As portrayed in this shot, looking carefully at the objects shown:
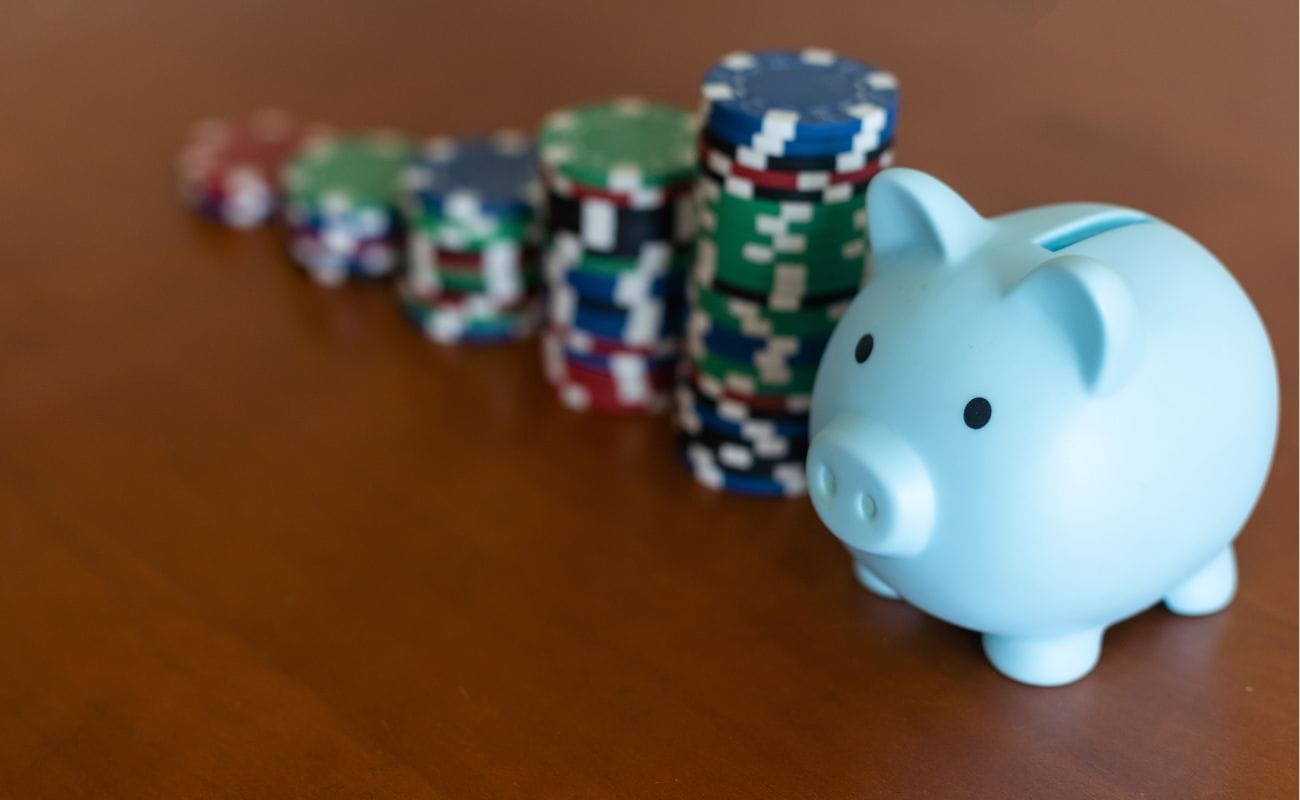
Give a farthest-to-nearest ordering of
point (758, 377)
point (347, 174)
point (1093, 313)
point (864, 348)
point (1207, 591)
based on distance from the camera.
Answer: point (347, 174) → point (758, 377) → point (1207, 591) → point (864, 348) → point (1093, 313)

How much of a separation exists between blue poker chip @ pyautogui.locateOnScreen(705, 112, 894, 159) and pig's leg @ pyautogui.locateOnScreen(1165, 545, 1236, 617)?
43cm

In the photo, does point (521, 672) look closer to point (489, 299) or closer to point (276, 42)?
point (489, 299)

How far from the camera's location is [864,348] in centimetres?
95

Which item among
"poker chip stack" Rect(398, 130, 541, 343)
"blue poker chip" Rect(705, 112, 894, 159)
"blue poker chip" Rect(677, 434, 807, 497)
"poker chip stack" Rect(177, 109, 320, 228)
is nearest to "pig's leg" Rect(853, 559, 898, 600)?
"blue poker chip" Rect(677, 434, 807, 497)

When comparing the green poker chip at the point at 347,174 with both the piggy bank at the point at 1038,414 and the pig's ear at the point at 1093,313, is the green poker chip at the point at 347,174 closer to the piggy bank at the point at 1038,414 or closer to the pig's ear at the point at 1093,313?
the piggy bank at the point at 1038,414

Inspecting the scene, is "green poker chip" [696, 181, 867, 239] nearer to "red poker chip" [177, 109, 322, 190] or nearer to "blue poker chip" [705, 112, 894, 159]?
"blue poker chip" [705, 112, 894, 159]

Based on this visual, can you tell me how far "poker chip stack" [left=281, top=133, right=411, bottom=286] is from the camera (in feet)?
4.95

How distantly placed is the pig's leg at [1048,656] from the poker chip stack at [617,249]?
45cm

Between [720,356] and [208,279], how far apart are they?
0.68 metres

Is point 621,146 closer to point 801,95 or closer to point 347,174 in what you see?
point 801,95

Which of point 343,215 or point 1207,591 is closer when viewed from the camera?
point 1207,591

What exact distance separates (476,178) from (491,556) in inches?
18.1

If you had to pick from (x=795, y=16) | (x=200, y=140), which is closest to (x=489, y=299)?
(x=200, y=140)

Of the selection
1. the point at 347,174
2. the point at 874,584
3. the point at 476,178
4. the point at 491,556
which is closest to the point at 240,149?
the point at 347,174
